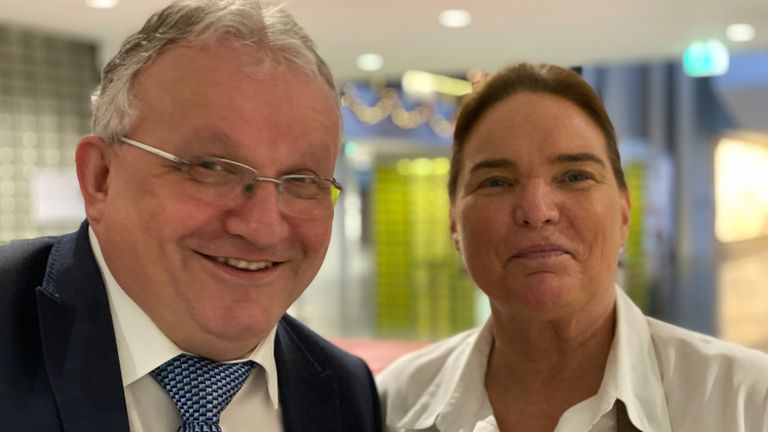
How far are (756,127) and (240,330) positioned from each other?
11.2 metres

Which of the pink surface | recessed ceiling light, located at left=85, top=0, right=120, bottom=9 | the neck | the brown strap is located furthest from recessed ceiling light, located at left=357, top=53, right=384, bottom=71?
the brown strap

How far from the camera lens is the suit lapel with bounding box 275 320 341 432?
68.3 inches

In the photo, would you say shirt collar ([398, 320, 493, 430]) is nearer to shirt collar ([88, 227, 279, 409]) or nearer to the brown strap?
the brown strap

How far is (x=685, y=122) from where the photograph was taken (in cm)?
1255

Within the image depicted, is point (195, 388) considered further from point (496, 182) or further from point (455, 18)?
point (455, 18)

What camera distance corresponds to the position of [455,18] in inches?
270

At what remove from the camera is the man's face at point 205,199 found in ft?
4.64

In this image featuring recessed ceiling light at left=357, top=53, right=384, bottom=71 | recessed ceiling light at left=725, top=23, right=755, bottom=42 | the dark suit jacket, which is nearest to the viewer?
the dark suit jacket

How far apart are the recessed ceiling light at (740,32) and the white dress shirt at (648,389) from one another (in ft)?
19.6

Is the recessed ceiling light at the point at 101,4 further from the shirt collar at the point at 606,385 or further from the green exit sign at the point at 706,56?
the green exit sign at the point at 706,56

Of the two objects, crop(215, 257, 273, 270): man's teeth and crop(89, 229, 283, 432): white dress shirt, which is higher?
crop(215, 257, 273, 270): man's teeth

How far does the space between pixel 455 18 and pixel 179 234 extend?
5774 mm

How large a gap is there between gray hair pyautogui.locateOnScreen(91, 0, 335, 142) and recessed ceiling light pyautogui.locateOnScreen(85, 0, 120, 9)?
17.3 ft

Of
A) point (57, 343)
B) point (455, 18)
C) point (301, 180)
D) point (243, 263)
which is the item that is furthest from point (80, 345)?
point (455, 18)
